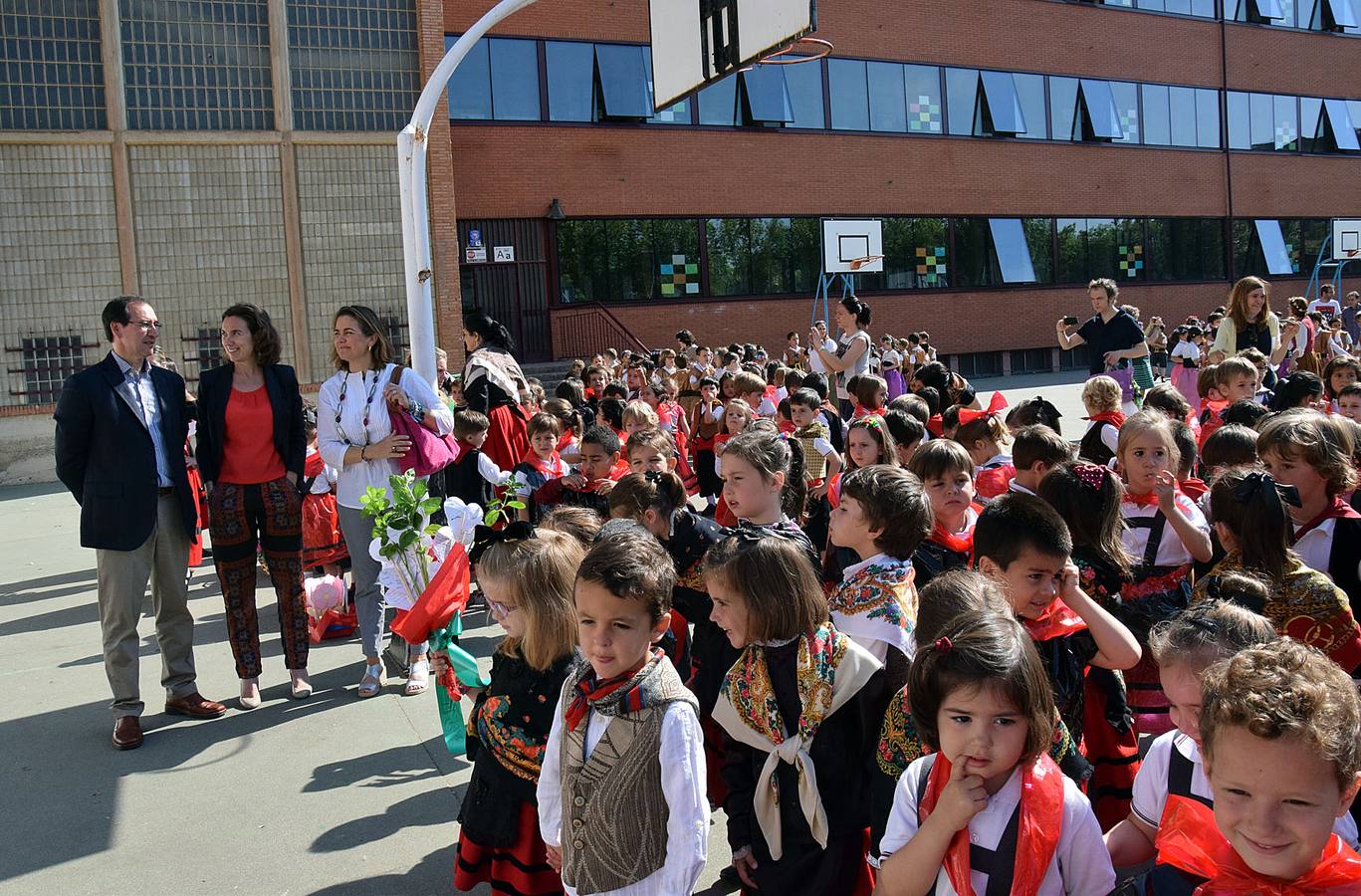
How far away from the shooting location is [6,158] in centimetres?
1574

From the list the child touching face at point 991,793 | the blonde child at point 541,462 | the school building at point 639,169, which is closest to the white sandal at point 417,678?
the blonde child at point 541,462

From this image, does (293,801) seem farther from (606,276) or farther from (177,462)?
(606,276)

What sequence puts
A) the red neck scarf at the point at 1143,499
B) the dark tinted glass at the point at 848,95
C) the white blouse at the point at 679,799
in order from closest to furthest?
the white blouse at the point at 679,799 < the red neck scarf at the point at 1143,499 < the dark tinted glass at the point at 848,95

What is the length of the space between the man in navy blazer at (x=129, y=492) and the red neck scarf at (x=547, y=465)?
205 cm

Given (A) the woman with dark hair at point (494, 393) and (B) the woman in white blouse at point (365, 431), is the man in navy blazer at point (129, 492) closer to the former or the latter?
(B) the woman in white blouse at point (365, 431)

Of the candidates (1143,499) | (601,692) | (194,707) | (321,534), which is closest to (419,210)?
(321,534)

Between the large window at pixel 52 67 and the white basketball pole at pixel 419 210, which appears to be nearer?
the white basketball pole at pixel 419 210

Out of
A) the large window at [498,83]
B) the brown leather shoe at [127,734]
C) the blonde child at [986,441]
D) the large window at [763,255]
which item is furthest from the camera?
the large window at [763,255]

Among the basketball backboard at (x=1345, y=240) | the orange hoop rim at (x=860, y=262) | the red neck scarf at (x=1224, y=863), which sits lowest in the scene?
the red neck scarf at (x=1224, y=863)

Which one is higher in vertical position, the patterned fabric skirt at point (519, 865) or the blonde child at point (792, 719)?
the blonde child at point (792, 719)

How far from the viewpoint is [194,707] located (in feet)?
17.4

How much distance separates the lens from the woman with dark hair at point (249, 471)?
5.37 m

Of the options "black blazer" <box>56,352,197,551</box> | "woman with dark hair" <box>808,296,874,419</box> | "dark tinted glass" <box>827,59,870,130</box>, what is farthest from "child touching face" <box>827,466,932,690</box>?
"dark tinted glass" <box>827,59,870,130</box>

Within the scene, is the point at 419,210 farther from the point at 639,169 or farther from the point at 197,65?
the point at 639,169
